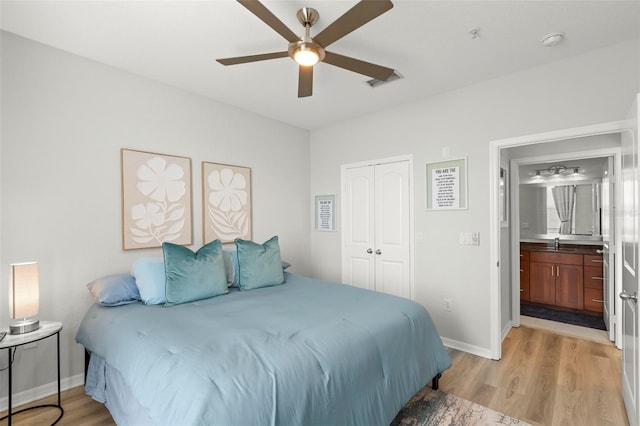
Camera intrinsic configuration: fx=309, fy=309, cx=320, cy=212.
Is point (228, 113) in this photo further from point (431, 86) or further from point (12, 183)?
point (431, 86)

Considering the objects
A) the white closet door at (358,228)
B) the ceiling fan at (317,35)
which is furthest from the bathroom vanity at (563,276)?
the ceiling fan at (317,35)

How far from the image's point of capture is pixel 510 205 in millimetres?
3779

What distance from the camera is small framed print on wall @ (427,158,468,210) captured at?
10.4ft

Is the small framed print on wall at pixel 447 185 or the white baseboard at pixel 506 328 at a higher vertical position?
the small framed print on wall at pixel 447 185

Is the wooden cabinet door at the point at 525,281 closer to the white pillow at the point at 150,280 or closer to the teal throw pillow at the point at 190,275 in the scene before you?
the teal throw pillow at the point at 190,275

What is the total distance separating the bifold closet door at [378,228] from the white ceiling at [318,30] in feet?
3.65

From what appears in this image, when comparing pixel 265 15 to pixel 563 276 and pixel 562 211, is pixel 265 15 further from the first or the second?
pixel 562 211

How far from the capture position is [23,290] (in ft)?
6.57

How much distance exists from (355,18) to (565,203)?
198 inches

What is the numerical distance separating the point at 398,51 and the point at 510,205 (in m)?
2.46

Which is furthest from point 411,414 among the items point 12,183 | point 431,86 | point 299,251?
point 12,183

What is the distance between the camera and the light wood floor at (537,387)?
2.11m

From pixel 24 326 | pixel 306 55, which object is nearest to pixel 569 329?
pixel 306 55

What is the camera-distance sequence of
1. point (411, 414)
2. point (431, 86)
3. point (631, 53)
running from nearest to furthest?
point (411, 414), point (631, 53), point (431, 86)
